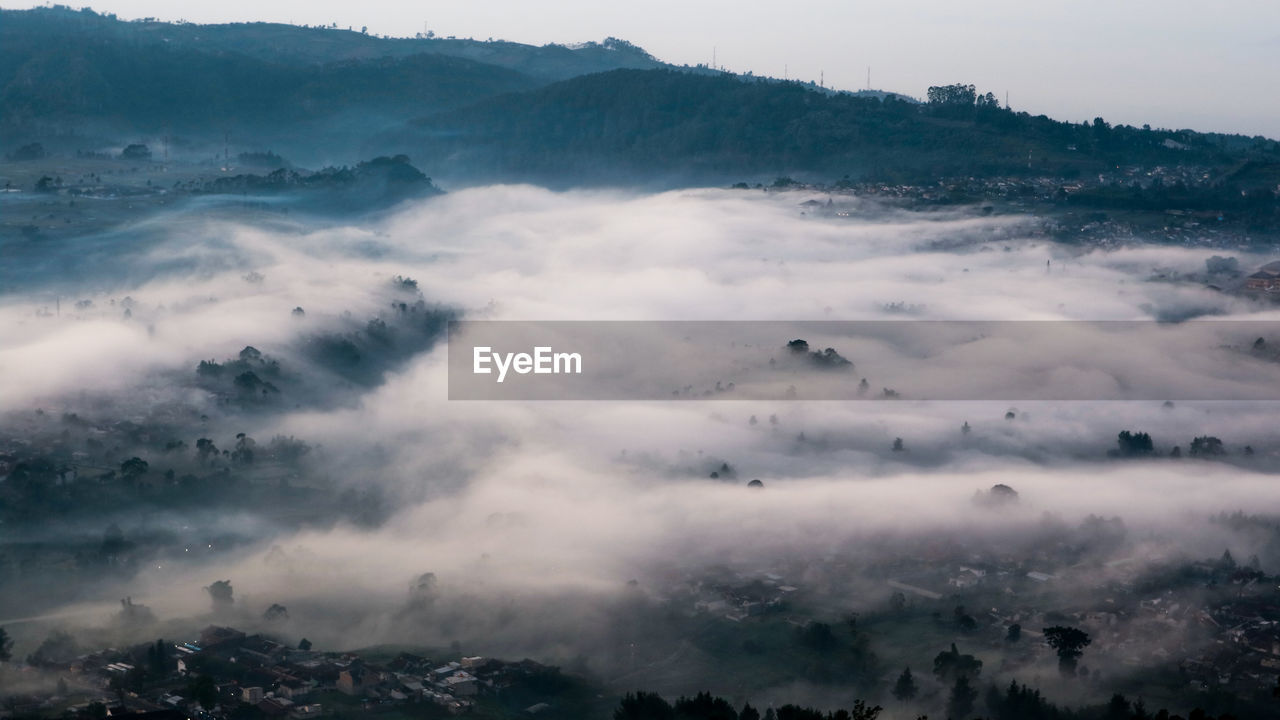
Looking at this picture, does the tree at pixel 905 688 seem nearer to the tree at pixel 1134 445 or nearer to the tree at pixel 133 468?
the tree at pixel 133 468

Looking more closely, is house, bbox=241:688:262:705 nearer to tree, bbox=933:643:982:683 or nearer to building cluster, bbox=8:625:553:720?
building cluster, bbox=8:625:553:720

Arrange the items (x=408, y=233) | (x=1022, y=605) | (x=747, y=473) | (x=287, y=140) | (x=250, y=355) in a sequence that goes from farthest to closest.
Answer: (x=287, y=140), (x=408, y=233), (x=250, y=355), (x=747, y=473), (x=1022, y=605)

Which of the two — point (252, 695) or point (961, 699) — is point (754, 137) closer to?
point (961, 699)

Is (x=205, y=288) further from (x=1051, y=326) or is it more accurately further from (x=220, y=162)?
(x=220, y=162)

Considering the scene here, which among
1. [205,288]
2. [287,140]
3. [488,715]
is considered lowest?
[488,715]

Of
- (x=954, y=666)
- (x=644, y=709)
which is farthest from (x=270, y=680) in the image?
(x=954, y=666)

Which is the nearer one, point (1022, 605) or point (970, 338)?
point (1022, 605)

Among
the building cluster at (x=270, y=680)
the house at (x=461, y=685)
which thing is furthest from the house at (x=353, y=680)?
the house at (x=461, y=685)

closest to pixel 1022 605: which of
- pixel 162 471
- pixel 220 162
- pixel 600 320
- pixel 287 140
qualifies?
pixel 162 471
